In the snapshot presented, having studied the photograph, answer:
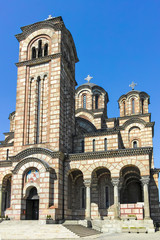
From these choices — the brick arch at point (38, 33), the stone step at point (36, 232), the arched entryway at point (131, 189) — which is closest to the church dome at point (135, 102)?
the arched entryway at point (131, 189)

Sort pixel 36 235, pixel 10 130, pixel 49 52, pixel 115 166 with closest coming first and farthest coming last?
pixel 36 235
pixel 115 166
pixel 49 52
pixel 10 130

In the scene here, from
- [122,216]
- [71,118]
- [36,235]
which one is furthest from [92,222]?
[71,118]

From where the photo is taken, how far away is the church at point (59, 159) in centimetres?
2297

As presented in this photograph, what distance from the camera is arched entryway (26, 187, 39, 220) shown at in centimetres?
2392

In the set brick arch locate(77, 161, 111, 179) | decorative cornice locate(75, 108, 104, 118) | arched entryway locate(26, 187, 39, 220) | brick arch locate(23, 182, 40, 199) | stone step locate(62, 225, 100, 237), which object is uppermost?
decorative cornice locate(75, 108, 104, 118)

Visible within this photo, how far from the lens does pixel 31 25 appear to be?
28.9 m

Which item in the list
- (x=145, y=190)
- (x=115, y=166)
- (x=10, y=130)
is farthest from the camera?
(x=10, y=130)

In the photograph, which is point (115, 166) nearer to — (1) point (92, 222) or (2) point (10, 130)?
(1) point (92, 222)

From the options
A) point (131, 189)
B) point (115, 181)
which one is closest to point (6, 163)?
point (115, 181)

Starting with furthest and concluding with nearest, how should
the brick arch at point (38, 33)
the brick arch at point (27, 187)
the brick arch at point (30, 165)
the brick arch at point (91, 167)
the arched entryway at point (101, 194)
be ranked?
1. the brick arch at point (38, 33)
2. the arched entryway at point (101, 194)
3. the brick arch at point (91, 167)
4. the brick arch at point (27, 187)
5. the brick arch at point (30, 165)

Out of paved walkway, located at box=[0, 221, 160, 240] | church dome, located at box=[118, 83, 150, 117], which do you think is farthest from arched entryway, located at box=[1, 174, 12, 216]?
church dome, located at box=[118, 83, 150, 117]

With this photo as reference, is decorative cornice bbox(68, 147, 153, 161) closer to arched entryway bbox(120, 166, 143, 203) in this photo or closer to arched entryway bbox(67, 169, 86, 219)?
arched entryway bbox(67, 169, 86, 219)

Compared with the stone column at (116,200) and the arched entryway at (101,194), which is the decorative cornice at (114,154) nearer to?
the arched entryway at (101,194)

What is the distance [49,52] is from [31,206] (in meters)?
14.2
